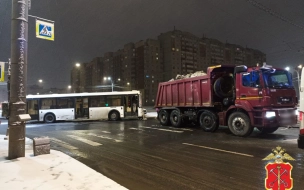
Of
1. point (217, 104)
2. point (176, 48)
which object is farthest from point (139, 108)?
point (176, 48)

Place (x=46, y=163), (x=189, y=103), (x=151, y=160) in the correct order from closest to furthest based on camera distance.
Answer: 1. (x=46, y=163)
2. (x=151, y=160)
3. (x=189, y=103)

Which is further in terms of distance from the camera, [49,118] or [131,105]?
[49,118]

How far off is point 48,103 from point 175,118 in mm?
14245

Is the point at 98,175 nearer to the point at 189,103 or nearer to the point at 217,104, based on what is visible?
the point at 217,104

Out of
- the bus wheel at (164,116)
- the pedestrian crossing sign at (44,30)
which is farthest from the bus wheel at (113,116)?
the pedestrian crossing sign at (44,30)

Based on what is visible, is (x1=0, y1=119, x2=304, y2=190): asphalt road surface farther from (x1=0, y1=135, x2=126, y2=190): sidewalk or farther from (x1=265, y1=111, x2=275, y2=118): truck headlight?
(x1=265, y1=111, x2=275, y2=118): truck headlight

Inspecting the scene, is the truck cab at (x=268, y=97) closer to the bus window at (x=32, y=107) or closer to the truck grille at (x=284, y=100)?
the truck grille at (x=284, y=100)

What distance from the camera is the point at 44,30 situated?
817 cm

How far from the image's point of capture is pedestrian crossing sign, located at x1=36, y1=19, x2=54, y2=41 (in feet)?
26.2

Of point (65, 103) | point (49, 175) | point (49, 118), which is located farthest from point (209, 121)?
point (49, 118)

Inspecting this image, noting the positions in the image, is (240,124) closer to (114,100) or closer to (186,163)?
(186,163)

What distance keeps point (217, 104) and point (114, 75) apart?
8479 cm

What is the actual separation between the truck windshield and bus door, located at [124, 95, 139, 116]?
14.7 m

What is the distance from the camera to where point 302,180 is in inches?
201
